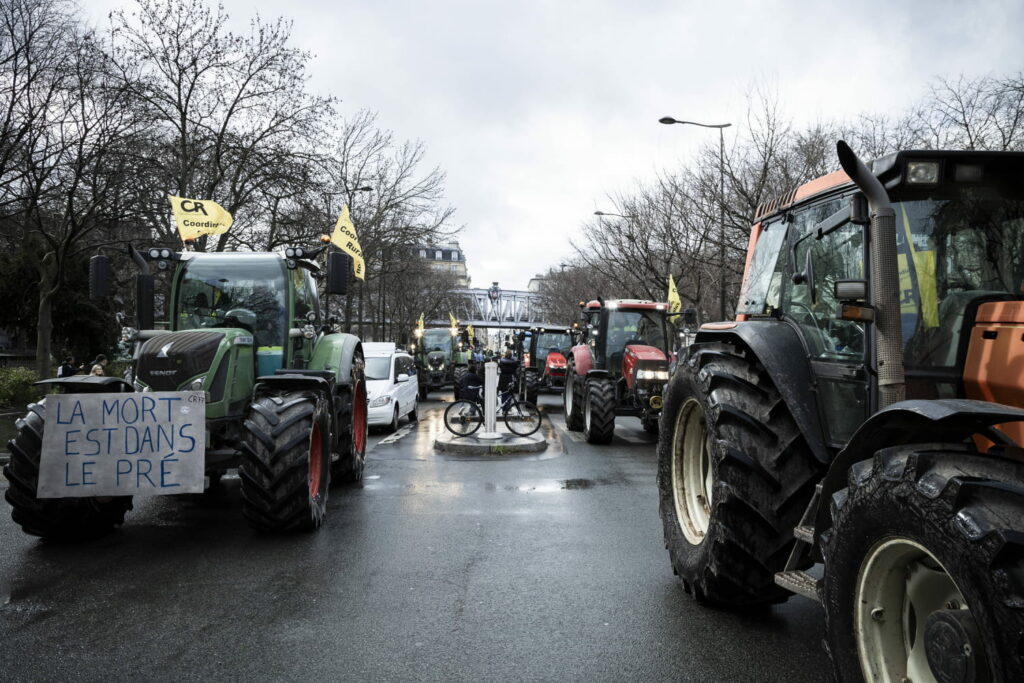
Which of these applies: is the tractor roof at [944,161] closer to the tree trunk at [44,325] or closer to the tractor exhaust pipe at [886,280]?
the tractor exhaust pipe at [886,280]

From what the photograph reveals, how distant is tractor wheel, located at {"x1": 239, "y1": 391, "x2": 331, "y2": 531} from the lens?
5797mm

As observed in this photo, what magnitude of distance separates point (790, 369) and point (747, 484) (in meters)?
0.67

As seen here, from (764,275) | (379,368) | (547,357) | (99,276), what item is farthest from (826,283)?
(547,357)

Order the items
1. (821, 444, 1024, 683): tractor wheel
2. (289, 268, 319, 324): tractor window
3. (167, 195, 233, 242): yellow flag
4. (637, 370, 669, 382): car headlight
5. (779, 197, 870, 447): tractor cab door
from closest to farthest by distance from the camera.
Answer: (821, 444, 1024, 683): tractor wheel, (779, 197, 870, 447): tractor cab door, (289, 268, 319, 324): tractor window, (167, 195, 233, 242): yellow flag, (637, 370, 669, 382): car headlight

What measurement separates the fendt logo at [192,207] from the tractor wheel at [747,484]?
7.60 m

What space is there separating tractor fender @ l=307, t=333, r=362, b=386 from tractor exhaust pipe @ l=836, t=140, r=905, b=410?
600 cm

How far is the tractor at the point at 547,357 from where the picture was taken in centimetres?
2480

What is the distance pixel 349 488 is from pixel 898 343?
22.3 ft

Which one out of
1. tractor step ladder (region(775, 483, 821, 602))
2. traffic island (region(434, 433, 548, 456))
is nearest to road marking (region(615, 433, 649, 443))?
traffic island (region(434, 433, 548, 456))

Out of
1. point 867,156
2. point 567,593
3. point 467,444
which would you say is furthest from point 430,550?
point 867,156

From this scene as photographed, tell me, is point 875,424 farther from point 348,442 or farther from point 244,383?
point 348,442

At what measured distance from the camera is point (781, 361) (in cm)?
401

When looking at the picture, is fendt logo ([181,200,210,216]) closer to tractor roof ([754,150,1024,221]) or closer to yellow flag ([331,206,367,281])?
yellow flag ([331,206,367,281])

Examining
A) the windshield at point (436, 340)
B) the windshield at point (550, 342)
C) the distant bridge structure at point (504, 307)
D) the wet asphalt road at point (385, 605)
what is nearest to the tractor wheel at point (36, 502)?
the wet asphalt road at point (385, 605)
